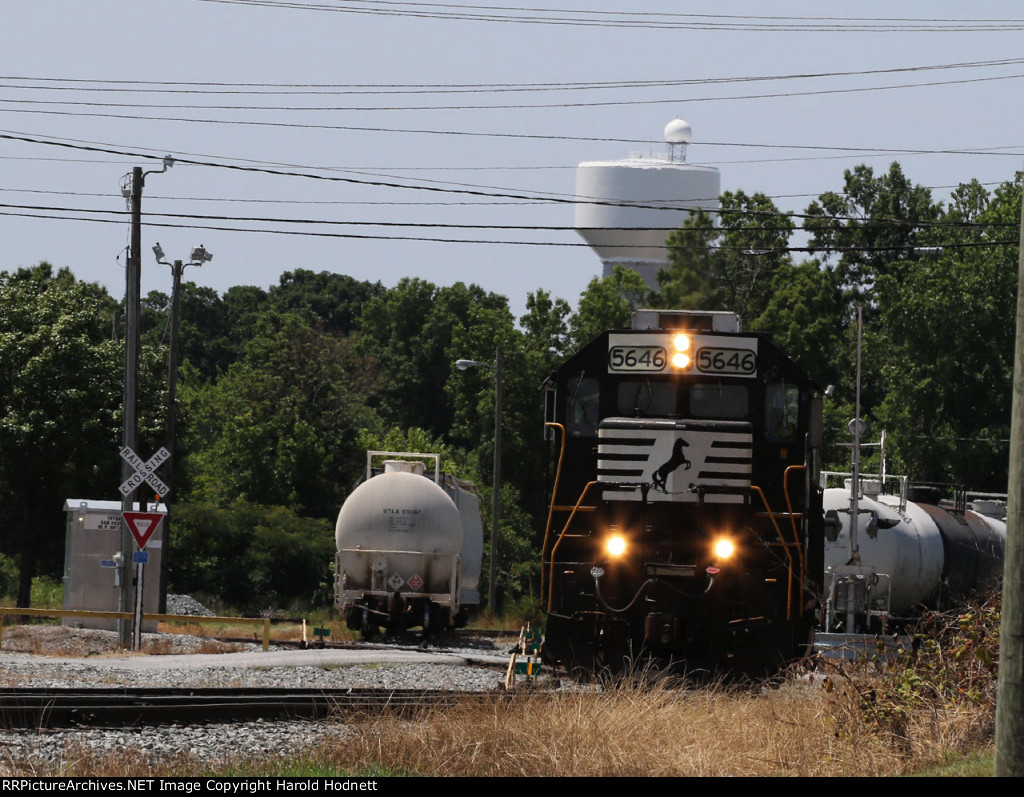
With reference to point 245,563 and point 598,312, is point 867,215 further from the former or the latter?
point 245,563

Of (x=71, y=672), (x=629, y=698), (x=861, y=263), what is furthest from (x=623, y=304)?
(x=629, y=698)

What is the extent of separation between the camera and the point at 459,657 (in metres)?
22.6

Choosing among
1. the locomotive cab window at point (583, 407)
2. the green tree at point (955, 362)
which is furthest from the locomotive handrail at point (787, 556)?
the green tree at point (955, 362)

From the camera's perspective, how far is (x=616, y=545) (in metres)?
14.8

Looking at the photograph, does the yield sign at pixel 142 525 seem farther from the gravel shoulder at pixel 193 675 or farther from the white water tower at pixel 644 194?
the white water tower at pixel 644 194

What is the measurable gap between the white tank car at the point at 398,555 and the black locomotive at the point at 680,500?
13384mm

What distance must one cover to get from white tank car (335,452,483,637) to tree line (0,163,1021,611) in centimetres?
348

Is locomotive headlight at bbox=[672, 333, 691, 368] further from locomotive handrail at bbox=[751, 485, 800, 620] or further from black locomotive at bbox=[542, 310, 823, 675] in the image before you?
locomotive handrail at bbox=[751, 485, 800, 620]

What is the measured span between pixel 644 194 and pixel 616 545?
62329mm

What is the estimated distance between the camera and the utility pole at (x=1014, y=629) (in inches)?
308

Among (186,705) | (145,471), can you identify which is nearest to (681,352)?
(186,705)
